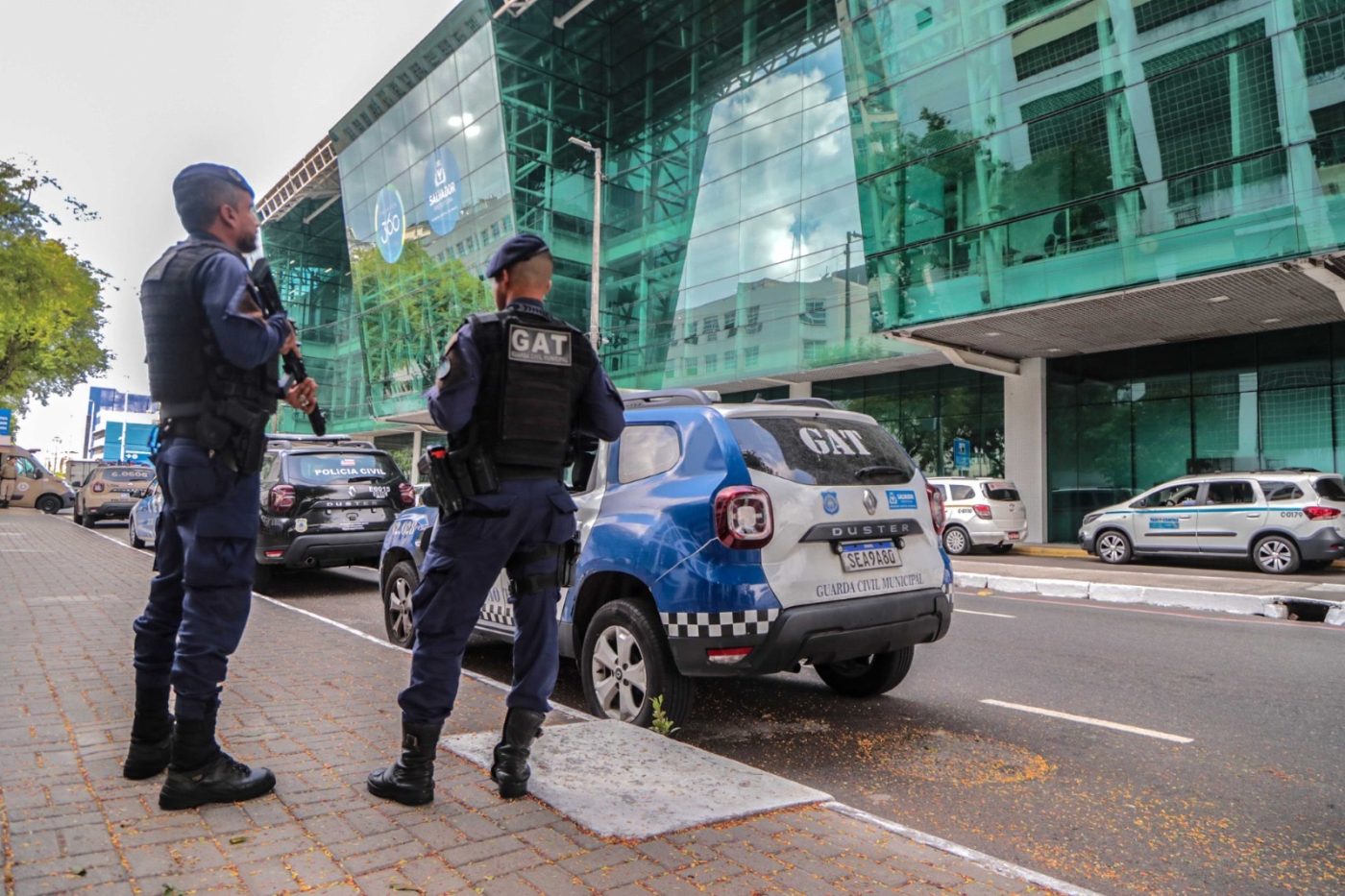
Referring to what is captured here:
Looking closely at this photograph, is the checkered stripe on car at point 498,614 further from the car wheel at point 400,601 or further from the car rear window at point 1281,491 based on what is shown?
the car rear window at point 1281,491

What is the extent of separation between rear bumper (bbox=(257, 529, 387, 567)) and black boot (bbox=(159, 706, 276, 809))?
22.5 ft

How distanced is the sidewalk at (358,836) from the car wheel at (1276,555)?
14.2 metres

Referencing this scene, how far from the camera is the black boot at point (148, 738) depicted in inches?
123

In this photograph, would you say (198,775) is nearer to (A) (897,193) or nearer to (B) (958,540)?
(B) (958,540)

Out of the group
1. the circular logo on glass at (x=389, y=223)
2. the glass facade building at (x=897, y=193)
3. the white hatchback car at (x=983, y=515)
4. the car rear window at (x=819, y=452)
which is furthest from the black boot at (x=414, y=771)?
the circular logo on glass at (x=389, y=223)

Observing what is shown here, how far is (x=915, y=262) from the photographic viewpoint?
20.1 metres

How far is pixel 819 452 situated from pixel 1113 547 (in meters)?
14.4

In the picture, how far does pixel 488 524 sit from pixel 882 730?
268cm

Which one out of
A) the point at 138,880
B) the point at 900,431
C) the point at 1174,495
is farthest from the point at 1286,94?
the point at 138,880

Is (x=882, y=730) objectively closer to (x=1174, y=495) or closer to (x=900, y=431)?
(x=1174, y=495)

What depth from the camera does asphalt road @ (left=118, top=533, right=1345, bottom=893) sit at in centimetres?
319

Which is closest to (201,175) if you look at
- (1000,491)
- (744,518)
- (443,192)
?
(744,518)

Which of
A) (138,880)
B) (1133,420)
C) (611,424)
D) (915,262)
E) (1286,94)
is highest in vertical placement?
(1286,94)

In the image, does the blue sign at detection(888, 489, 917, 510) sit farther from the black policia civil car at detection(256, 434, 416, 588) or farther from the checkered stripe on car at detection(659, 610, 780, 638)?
the black policia civil car at detection(256, 434, 416, 588)
